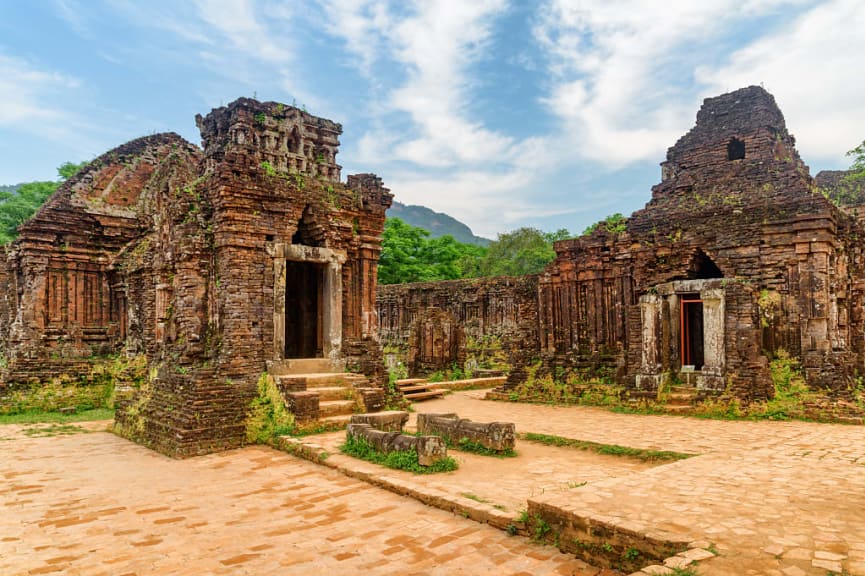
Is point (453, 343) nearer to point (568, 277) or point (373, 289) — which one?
point (568, 277)

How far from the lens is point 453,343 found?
2294 cm

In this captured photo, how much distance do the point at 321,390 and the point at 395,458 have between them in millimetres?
3419

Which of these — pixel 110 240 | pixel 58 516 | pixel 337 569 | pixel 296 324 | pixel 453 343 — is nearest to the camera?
pixel 337 569

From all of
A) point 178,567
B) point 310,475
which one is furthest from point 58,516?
point 310,475

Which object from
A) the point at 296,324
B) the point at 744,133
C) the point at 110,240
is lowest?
the point at 296,324

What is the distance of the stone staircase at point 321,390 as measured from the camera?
1012 cm

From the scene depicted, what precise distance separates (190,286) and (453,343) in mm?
13176

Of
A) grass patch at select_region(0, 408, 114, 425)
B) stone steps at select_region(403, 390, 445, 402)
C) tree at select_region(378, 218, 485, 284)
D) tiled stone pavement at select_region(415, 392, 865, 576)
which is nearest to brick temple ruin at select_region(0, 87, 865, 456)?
grass patch at select_region(0, 408, 114, 425)

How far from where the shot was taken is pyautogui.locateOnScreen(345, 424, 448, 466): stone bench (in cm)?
766

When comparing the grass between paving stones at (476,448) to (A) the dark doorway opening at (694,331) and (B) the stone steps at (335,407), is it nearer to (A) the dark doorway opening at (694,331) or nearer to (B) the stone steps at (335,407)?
(B) the stone steps at (335,407)

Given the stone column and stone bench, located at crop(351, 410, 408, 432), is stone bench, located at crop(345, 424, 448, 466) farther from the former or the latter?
Result: the stone column

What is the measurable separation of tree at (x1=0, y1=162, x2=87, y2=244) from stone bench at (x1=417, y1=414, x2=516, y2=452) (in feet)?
81.3

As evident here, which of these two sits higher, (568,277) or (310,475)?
(568,277)

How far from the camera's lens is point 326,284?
12250 millimetres
